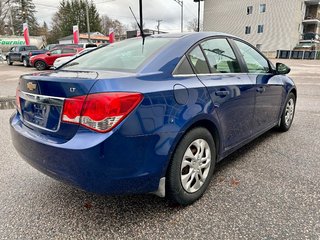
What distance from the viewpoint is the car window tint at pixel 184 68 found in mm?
2336

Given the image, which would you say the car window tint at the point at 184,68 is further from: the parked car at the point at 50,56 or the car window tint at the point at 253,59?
the parked car at the point at 50,56

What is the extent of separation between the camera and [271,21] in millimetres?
43875

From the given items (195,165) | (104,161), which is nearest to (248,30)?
(195,165)

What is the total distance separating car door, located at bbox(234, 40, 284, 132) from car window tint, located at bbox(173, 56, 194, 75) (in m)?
1.12

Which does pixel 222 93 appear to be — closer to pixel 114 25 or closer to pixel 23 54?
pixel 23 54

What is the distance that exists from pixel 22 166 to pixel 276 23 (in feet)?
157

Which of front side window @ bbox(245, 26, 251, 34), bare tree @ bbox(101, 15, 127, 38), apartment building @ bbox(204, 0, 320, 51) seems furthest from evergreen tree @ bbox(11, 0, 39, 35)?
front side window @ bbox(245, 26, 251, 34)

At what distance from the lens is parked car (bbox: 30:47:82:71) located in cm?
1843

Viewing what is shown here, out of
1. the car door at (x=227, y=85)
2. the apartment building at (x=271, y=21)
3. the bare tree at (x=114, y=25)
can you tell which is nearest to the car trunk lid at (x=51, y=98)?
the car door at (x=227, y=85)

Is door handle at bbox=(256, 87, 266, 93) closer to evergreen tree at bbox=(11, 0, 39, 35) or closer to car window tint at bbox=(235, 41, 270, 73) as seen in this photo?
car window tint at bbox=(235, 41, 270, 73)

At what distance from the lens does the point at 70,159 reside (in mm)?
1922

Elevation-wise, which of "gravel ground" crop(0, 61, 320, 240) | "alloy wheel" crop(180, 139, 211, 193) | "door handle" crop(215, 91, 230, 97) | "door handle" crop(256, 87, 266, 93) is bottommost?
"gravel ground" crop(0, 61, 320, 240)

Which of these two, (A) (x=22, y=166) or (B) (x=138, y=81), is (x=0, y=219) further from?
(B) (x=138, y=81)

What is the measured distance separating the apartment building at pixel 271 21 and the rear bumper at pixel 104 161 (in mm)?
47499
